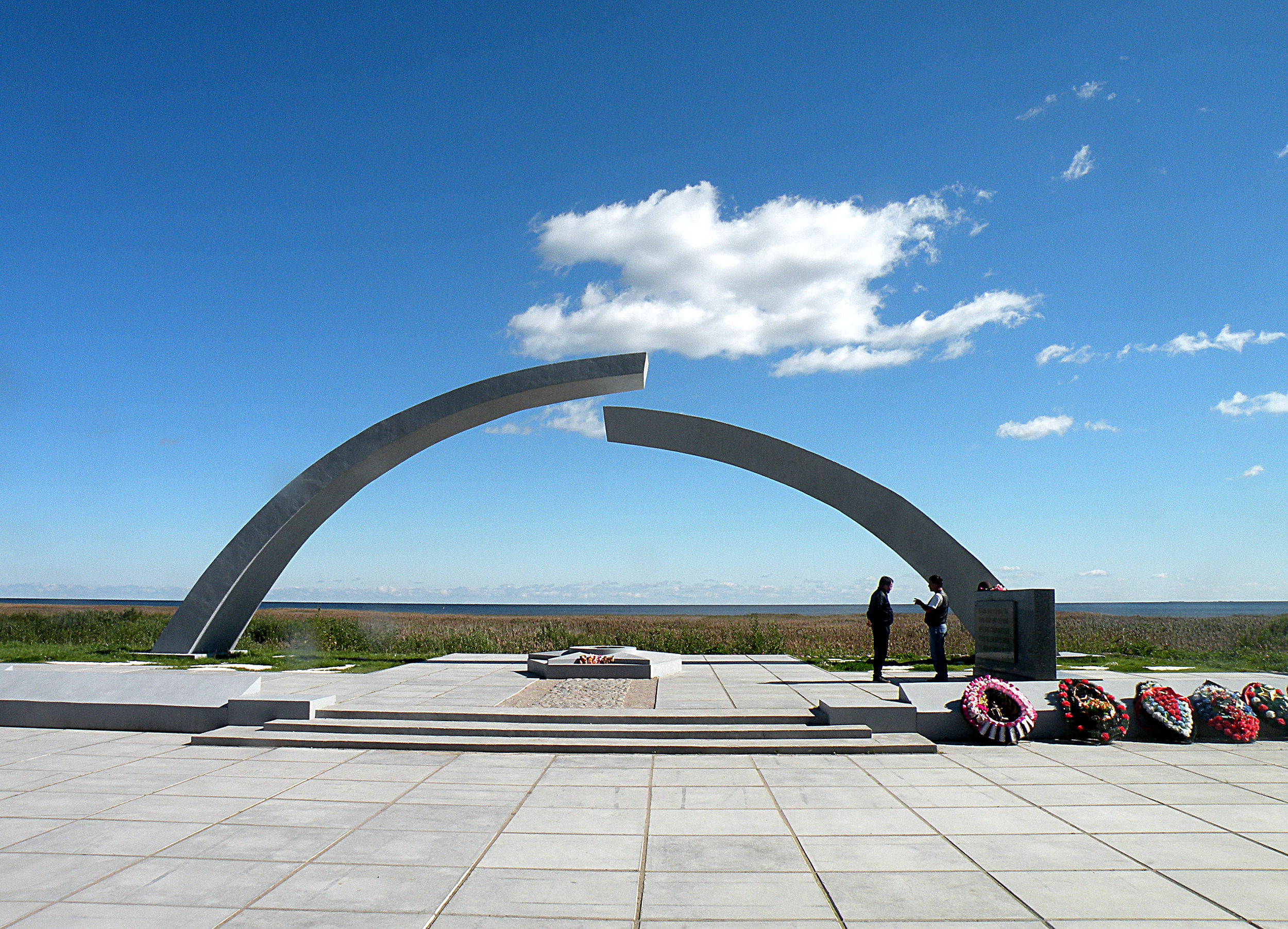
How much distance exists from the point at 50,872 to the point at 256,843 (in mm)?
992

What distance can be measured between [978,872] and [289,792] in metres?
4.80

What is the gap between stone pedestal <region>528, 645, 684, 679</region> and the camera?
39.2 ft

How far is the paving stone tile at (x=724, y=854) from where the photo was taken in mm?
4379

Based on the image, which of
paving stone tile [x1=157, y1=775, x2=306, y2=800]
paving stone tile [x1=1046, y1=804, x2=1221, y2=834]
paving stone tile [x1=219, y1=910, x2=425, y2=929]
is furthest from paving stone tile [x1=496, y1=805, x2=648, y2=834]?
paving stone tile [x1=1046, y1=804, x2=1221, y2=834]

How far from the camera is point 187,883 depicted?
4.12m

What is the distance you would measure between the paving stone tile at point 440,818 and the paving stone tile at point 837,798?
2.01 m

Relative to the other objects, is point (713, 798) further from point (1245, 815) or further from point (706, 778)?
point (1245, 815)

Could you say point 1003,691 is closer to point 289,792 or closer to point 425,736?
point 425,736

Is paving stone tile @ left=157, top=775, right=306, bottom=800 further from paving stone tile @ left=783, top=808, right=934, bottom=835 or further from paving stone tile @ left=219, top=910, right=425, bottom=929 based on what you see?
paving stone tile @ left=783, top=808, right=934, bottom=835

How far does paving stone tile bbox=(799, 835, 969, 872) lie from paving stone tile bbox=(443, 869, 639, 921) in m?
1.12

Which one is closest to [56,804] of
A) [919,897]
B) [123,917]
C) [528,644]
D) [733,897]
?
→ [123,917]

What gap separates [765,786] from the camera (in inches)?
243

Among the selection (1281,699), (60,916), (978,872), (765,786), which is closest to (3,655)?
(60,916)

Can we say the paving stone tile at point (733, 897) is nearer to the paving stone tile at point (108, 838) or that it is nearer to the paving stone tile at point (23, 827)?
the paving stone tile at point (108, 838)
